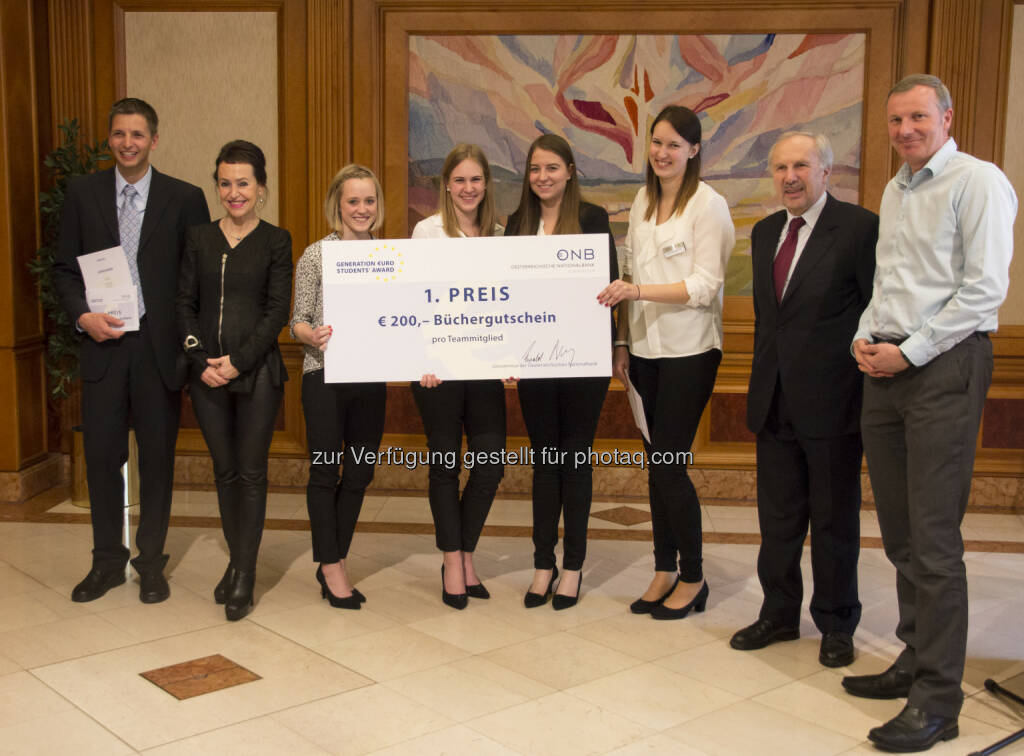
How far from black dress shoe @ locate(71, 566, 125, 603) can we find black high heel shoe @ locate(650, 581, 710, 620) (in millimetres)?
1926

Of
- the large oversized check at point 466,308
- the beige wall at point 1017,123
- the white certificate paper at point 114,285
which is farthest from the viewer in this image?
the beige wall at point 1017,123

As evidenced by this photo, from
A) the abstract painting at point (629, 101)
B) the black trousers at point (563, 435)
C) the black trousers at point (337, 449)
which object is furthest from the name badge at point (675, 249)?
the abstract painting at point (629, 101)

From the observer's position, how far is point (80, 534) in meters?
4.49

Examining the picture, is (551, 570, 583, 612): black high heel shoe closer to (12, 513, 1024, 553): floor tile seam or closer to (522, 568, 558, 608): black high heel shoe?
(522, 568, 558, 608): black high heel shoe

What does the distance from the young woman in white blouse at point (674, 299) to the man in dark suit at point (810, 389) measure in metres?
0.18

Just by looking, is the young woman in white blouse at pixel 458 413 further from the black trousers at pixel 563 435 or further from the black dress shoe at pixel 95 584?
the black dress shoe at pixel 95 584

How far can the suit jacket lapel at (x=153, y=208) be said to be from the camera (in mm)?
3619

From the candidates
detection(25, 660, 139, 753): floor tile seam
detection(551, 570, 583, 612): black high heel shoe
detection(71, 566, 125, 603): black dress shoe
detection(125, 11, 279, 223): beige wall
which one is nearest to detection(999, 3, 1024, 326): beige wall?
detection(551, 570, 583, 612): black high heel shoe

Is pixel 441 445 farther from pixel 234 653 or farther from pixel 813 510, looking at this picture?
pixel 813 510

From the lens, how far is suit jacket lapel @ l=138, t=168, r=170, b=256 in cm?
362

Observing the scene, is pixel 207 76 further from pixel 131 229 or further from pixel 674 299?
pixel 674 299

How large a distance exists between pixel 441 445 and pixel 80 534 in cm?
191

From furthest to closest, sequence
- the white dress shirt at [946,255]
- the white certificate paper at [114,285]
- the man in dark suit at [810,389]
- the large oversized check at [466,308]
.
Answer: the white certificate paper at [114,285]
the large oversized check at [466,308]
the man in dark suit at [810,389]
the white dress shirt at [946,255]

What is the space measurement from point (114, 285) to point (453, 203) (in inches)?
46.9
